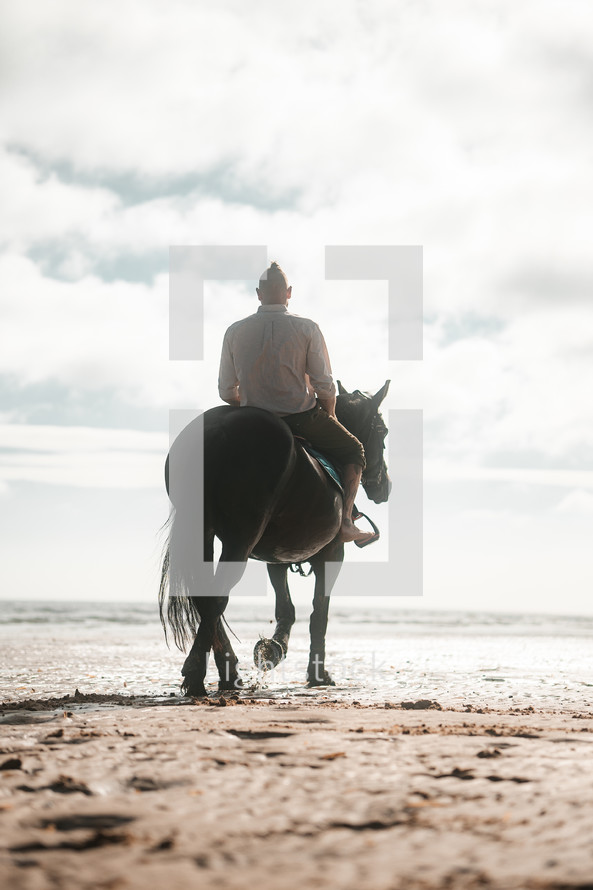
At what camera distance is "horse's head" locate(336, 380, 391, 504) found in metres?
7.92

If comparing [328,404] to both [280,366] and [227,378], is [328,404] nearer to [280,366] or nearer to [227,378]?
[280,366]

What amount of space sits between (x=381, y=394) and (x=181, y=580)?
3150mm

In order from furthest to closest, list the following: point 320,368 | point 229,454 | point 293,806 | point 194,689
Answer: point 320,368, point 229,454, point 194,689, point 293,806

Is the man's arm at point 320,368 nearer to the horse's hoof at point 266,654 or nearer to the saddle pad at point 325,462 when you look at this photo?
the saddle pad at point 325,462

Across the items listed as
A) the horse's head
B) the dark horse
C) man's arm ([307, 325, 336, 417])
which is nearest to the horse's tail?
the dark horse

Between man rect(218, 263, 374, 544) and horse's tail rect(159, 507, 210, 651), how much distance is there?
4.24 ft

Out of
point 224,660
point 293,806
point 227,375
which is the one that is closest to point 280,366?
point 227,375

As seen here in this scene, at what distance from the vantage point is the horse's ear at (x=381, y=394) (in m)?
8.05

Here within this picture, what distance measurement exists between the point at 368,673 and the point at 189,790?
6371 millimetres

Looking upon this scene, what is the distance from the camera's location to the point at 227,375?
676cm

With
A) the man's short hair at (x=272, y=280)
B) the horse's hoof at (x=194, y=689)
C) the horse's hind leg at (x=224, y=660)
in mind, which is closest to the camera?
the horse's hoof at (x=194, y=689)

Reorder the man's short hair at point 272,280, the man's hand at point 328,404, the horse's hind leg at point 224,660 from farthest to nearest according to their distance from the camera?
the man's hand at point 328,404
the man's short hair at point 272,280
the horse's hind leg at point 224,660

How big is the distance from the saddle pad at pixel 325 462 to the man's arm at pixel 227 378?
0.68m

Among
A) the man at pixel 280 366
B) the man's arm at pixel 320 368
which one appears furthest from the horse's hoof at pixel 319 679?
the man's arm at pixel 320 368
